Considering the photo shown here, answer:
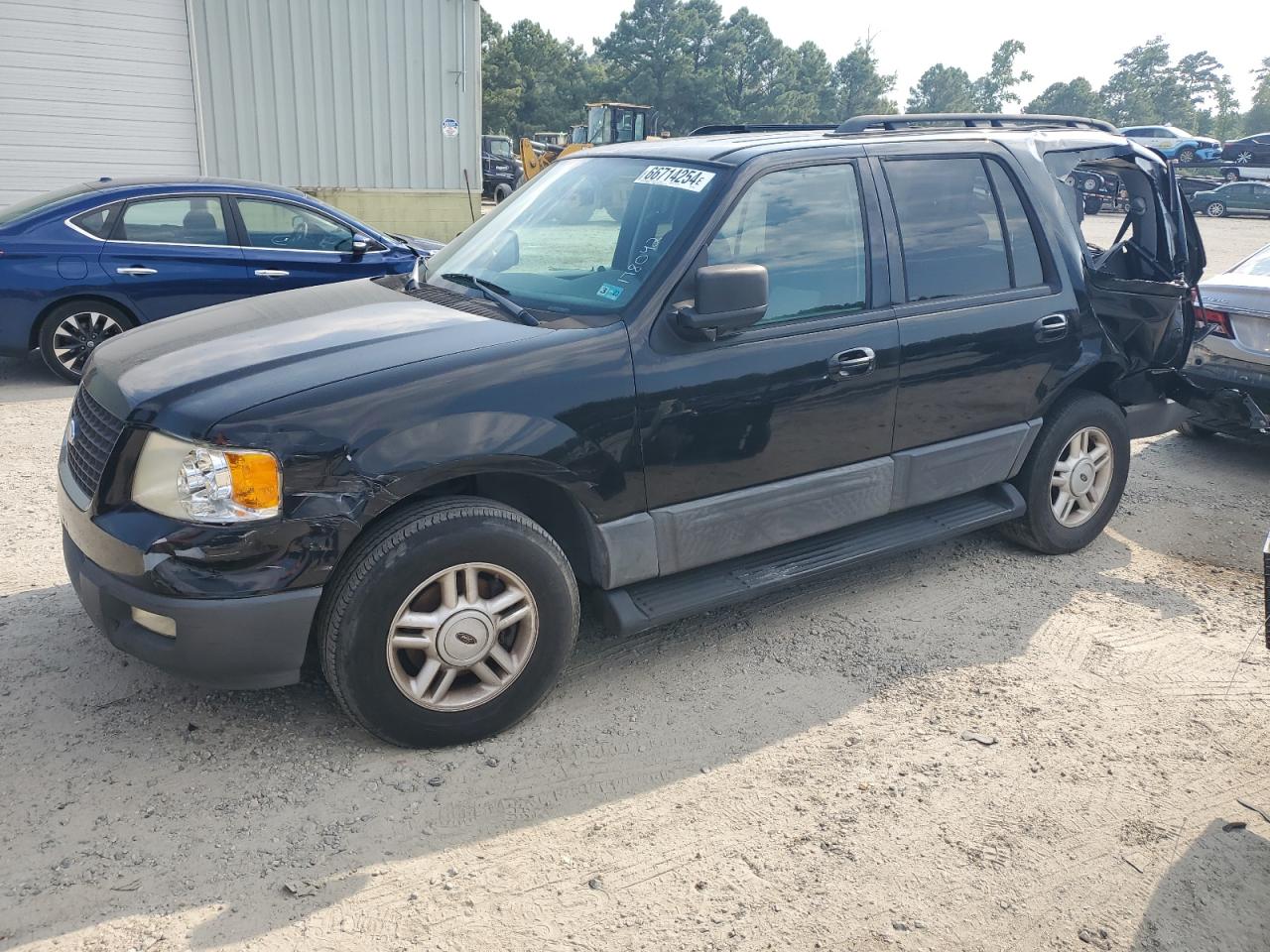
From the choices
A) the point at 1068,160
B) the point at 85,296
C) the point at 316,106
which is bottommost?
the point at 85,296

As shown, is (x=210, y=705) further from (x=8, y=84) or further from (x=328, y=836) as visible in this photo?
(x=8, y=84)

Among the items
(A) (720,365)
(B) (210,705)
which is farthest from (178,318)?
(A) (720,365)

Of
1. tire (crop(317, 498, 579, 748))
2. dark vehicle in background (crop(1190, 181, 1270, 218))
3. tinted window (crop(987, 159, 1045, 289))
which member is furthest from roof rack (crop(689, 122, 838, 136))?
dark vehicle in background (crop(1190, 181, 1270, 218))

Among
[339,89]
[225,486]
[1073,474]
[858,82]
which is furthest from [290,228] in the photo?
[858,82]

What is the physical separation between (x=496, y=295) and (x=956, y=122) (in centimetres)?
257

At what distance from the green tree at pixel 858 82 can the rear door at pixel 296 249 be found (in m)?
100

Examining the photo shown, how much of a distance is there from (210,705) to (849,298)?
282cm

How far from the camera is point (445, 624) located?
318 centimetres

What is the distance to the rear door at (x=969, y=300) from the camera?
4223mm

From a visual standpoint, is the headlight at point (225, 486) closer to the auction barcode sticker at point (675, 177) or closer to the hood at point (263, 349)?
the hood at point (263, 349)

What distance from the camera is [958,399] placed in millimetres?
4422

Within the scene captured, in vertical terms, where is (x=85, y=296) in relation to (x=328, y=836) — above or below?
above

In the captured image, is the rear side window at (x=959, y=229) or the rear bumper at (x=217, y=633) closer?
the rear bumper at (x=217, y=633)

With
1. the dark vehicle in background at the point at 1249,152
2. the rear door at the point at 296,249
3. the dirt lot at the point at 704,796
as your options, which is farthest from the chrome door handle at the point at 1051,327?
the dark vehicle in background at the point at 1249,152
